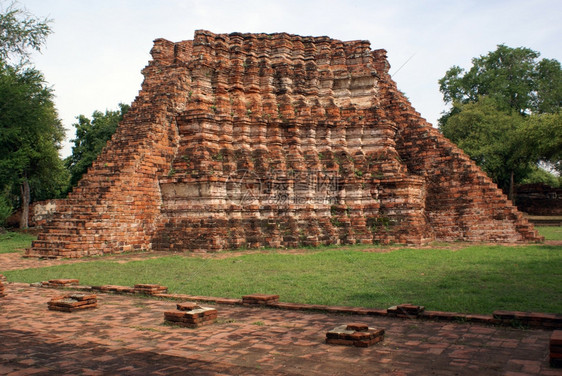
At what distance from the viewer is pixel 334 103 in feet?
57.9

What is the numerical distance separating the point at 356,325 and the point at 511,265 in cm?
628

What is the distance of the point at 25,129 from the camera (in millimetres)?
23922

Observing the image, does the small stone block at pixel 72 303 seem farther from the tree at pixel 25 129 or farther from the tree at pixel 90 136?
the tree at pixel 90 136

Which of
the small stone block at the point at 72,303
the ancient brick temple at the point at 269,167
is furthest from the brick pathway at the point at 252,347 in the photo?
the ancient brick temple at the point at 269,167

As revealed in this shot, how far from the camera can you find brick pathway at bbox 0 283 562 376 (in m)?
4.24

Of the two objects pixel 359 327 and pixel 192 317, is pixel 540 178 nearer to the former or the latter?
pixel 359 327

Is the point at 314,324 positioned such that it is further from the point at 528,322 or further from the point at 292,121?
the point at 292,121

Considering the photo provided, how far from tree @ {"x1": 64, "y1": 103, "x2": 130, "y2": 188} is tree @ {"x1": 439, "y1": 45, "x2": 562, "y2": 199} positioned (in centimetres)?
2287

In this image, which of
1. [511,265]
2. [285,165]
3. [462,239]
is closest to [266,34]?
[285,165]

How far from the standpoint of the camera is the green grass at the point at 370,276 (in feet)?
23.0

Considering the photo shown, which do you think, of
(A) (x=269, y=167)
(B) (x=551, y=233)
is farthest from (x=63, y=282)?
(B) (x=551, y=233)

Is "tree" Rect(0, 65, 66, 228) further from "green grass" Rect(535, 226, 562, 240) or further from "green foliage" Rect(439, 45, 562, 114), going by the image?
"green foliage" Rect(439, 45, 562, 114)

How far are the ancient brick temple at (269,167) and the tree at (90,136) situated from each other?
43.4ft

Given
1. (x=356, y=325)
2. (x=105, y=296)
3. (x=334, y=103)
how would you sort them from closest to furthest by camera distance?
(x=356, y=325), (x=105, y=296), (x=334, y=103)
